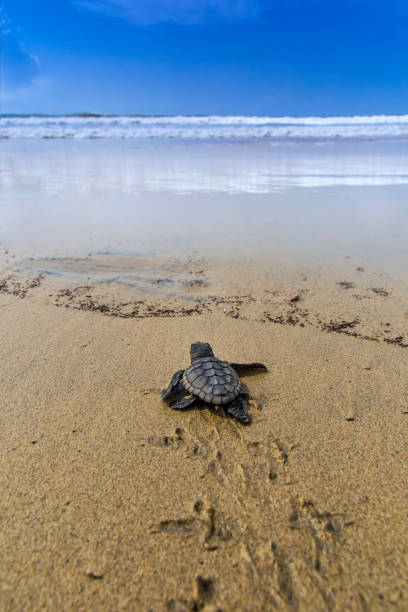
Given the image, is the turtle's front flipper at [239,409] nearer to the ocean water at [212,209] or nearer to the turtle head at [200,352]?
the turtle head at [200,352]

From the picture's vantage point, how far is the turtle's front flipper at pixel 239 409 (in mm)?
2303

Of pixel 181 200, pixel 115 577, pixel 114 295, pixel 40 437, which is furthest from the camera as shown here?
pixel 181 200

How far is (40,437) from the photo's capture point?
2182 millimetres

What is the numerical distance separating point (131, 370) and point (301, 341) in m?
1.44

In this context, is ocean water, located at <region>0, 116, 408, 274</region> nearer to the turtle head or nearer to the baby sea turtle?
the turtle head

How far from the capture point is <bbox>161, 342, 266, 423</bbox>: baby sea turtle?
7.74 ft

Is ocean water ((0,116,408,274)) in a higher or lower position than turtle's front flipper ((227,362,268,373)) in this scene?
higher

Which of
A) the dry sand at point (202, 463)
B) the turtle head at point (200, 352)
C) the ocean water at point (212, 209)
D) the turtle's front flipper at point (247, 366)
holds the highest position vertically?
the ocean water at point (212, 209)

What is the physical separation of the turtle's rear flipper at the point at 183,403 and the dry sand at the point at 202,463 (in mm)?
50

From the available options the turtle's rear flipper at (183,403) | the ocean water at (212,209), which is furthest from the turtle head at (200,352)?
the ocean water at (212,209)

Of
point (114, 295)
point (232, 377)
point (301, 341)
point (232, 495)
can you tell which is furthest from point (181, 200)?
point (232, 495)

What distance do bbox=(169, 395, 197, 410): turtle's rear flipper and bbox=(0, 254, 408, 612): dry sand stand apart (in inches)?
2.0

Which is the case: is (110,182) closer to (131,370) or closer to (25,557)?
(131,370)

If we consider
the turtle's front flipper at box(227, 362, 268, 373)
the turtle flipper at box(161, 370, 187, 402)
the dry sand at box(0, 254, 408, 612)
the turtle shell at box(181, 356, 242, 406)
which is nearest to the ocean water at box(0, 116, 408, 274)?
the dry sand at box(0, 254, 408, 612)
